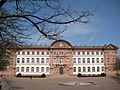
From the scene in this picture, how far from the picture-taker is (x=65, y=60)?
271 feet

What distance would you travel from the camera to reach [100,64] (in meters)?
83.3

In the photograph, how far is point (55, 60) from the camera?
3250 inches

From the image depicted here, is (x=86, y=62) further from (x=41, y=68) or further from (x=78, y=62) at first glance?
(x=41, y=68)

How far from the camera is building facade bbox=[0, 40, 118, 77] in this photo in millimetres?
81875

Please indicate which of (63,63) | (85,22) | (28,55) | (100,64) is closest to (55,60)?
(63,63)

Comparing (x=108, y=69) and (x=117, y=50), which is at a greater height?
(x=117, y=50)

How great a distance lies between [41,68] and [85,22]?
74284 millimetres

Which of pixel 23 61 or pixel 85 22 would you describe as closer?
pixel 85 22

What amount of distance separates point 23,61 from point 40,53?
19.1ft

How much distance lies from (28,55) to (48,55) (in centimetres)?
618

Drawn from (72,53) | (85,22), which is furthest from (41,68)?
(85,22)

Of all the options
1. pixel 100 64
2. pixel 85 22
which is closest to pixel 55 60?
pixel 100 64

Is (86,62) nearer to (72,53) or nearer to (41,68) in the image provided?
(72,53)

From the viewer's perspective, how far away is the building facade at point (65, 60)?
81875mm
